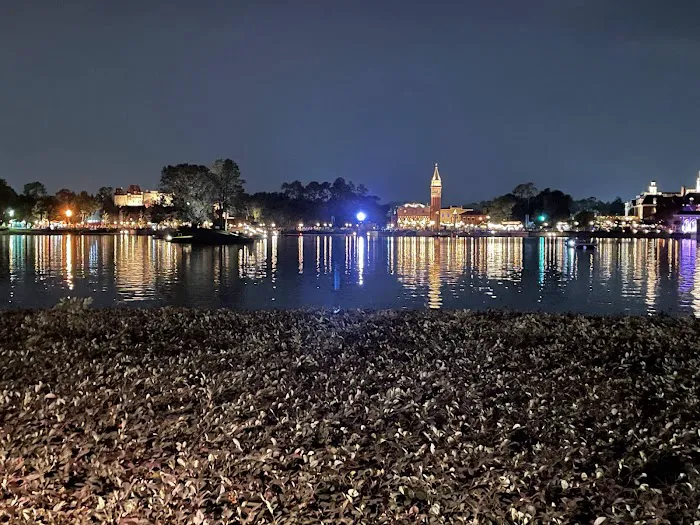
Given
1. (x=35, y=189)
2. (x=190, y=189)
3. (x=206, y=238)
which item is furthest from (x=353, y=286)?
(x=35, y=189)

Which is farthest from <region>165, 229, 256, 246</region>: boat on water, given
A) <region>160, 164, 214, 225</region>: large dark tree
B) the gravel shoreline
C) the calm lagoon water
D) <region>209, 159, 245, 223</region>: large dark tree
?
the gravel shoreline

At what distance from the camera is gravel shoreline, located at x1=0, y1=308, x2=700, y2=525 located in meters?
4.45

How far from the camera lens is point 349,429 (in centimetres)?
547

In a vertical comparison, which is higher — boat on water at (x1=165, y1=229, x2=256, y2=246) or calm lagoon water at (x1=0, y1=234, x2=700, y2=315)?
boat on water at (x1=165, y1=229, x2=256, y2=246)

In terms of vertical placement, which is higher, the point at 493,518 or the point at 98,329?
the point at 98,329

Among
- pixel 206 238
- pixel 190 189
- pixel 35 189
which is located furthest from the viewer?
pixel 35 189

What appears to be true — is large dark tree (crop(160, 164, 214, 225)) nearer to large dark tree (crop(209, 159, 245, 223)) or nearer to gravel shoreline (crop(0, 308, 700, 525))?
large dark tree (crop(209, 159, 245, 223))

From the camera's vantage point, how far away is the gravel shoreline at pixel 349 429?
14.6 feet

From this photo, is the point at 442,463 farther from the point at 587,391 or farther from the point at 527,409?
the point at 587,391

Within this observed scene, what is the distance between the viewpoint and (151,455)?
509 cm

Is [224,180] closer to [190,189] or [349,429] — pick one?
[190,189]

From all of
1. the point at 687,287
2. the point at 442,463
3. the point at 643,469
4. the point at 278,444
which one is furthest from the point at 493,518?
the point at 687,287

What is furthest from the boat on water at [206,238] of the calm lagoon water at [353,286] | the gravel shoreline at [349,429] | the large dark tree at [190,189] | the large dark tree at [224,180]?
the gravel shoreline at [349,429]

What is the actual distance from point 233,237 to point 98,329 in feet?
306
